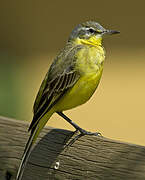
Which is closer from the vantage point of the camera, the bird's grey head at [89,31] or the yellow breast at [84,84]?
the yellow breast at [84,84]

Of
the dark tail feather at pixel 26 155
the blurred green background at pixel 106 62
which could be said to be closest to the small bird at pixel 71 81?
the dark tail feather at pixel 26 155

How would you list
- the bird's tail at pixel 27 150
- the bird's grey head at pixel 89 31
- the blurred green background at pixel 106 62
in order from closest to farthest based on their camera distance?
1. the bird's tail at pixel 27 150
2. the bird's grey head at pixel 89 31
3. the blurred green background at pixel 106 62

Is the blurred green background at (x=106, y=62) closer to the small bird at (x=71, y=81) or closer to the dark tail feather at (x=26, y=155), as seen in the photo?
the small bird at (x=71, y=81)

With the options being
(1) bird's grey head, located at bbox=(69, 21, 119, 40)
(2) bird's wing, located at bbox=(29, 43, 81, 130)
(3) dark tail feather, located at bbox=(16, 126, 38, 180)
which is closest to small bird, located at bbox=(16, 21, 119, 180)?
(2) bird's wing, located at bbox=(29, 43, 81, 130)

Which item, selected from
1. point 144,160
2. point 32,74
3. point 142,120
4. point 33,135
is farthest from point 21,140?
point 32,74

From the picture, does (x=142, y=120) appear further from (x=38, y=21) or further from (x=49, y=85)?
(x=49, y=85)
